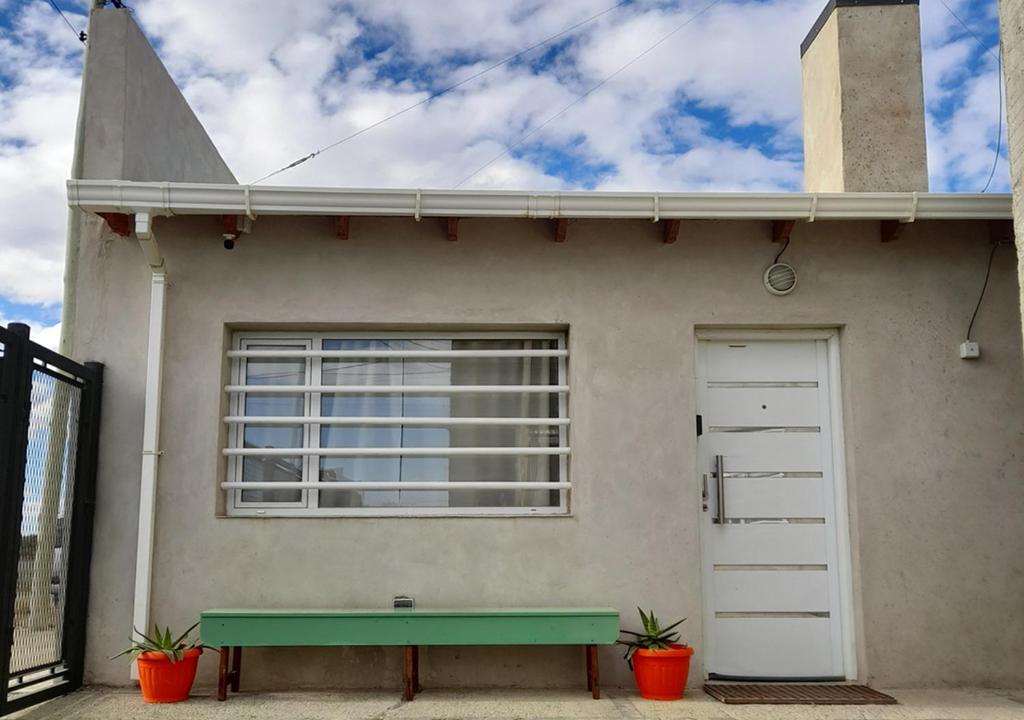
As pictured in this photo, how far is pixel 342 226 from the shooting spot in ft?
20.8

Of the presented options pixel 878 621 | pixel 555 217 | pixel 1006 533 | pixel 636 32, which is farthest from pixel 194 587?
pixel 636 32

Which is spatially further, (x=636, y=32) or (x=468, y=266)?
(x=636, y=32)

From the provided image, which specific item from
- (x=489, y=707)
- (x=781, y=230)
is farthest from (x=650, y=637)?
(x=781, y=230)

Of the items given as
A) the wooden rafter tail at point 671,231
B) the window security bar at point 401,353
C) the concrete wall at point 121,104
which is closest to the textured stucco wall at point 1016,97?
the wooden rafter tail at point 671,231

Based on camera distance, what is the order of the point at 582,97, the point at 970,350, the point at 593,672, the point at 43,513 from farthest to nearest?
the point at 582,97 → the point at 970,350 → the point at 593,672 → the point at 43,513

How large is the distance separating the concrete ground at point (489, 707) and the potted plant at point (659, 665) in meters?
0.09

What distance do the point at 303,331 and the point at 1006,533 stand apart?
4.65 metres

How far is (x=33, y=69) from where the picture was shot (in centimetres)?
764

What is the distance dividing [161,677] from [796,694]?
3.64m

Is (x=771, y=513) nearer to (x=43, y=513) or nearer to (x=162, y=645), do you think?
(x=162, y=645)

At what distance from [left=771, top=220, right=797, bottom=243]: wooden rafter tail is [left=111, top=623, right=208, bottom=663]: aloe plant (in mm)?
4291

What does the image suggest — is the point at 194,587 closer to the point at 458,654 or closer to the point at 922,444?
the point at 458,654

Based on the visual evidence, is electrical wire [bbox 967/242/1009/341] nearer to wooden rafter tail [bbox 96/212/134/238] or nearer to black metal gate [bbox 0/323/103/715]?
wooden rafter tail [bbox 96/212/134/238]

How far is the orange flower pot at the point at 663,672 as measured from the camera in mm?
5781
